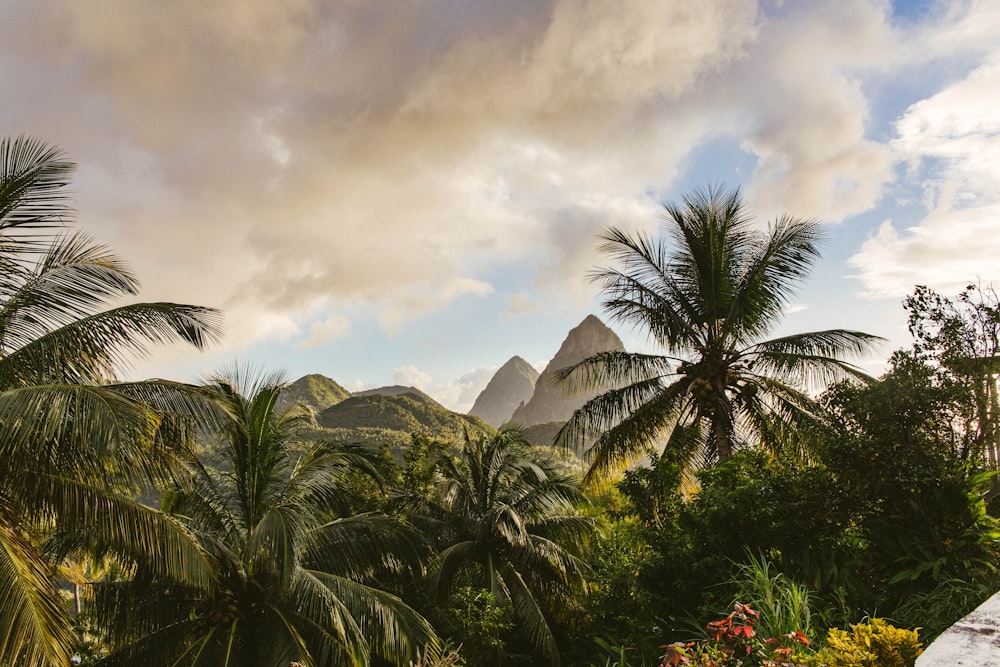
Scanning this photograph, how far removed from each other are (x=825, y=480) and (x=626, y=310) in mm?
5131

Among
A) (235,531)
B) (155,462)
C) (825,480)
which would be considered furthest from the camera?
(235,531)

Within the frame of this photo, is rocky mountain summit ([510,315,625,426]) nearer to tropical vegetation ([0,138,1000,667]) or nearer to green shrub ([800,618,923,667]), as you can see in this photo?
tropical vegetation ([0,138,1000,667])

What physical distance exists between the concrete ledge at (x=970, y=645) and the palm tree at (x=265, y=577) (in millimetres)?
5742

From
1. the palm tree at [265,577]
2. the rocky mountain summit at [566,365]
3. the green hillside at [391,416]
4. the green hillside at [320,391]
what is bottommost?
the palm tree at [265,577]

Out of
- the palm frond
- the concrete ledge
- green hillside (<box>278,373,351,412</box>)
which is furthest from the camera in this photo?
green hillside (<box>278,373,351,412</box>)

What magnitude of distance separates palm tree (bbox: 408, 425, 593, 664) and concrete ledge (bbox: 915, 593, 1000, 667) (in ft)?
29.3

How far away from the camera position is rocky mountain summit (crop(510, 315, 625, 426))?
125 meters

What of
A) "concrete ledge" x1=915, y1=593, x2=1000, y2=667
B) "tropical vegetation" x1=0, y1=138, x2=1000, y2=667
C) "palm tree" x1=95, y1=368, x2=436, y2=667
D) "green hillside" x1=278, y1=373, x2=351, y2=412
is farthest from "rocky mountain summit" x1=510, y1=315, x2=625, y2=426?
"concrete ledge" x1=915, y1=593, x2=1000, y2=667

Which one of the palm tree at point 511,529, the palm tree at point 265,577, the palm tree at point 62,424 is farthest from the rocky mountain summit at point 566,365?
the palm tree at point 62,424

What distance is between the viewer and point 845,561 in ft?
19.6

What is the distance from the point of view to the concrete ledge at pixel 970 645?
1.84 m

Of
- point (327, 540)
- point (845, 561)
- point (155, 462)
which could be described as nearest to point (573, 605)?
point (327, 540)

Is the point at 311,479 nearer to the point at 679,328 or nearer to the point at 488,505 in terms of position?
the point at 488,505

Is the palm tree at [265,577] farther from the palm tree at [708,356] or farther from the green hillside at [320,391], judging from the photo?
the green hillside at [320,391]
